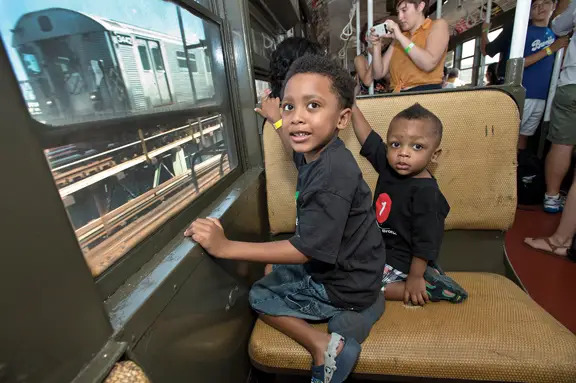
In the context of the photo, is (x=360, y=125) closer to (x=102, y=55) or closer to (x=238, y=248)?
(x=238, y=248)

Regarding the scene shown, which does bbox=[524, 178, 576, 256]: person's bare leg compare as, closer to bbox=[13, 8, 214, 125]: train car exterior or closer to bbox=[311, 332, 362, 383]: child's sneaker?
bbox=[311, 332, 362, 383]: child's sneaker

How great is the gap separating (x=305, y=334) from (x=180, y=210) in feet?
2.02

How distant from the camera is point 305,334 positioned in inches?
40.7

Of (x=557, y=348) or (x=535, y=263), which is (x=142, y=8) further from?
(x=535, y=263)

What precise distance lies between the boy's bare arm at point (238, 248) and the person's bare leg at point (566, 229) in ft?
7.26

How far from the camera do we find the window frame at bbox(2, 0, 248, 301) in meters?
0.64

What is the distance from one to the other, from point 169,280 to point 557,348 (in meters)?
1.18

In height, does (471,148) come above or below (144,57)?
below

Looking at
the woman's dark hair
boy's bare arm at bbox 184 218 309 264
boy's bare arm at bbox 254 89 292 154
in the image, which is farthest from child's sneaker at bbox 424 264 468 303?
the woman's dark hair

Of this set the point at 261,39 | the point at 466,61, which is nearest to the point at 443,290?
the point at 261,39

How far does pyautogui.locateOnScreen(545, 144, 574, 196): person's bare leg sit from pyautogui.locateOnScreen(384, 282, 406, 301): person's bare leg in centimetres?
238

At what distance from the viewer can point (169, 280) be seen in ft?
Result: 2.36

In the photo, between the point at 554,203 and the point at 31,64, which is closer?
the point at 31,64

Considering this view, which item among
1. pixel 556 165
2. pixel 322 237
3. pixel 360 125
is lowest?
pixel 556 165
